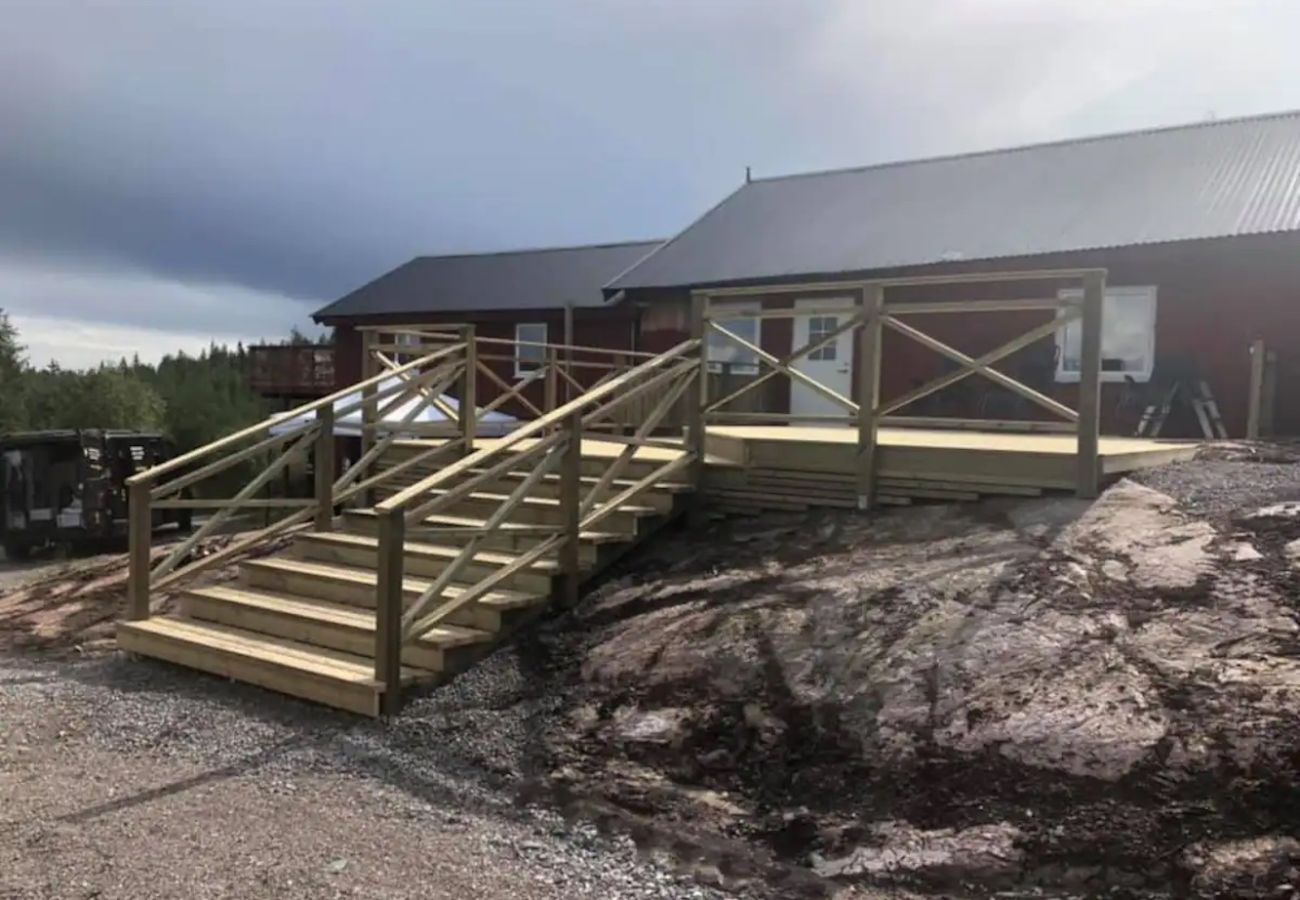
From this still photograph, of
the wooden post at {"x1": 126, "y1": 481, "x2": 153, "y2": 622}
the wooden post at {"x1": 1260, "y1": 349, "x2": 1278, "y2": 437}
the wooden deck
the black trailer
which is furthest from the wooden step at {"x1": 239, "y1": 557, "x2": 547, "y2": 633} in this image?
the black trailer

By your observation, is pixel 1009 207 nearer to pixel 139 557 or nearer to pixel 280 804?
pixel 139 557

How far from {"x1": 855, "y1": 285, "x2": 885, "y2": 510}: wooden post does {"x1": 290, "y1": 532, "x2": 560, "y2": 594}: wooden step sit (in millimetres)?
2047

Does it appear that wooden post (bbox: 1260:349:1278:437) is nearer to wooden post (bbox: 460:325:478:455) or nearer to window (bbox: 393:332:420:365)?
wooden post (bbox: 460:325:478:455)

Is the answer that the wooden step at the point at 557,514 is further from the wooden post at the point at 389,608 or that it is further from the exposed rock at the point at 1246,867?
the exposed rock at the point at 1246,867

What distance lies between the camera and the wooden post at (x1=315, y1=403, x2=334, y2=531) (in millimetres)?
7609

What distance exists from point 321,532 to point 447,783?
3.67 m

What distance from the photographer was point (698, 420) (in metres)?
7.25

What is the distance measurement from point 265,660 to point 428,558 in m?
1.25

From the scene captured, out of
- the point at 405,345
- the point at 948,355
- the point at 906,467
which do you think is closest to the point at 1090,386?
the point at 948,355

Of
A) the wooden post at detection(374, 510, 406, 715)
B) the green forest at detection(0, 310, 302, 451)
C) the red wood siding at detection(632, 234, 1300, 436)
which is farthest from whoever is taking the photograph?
the green forest at detection(0, 310, 302, 451)

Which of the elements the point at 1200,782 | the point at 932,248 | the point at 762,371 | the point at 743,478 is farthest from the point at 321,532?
the point at 932,248

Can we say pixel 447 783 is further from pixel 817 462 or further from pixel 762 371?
pixel 762 371

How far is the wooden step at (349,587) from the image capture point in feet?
19.2

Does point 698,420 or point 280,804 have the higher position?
point 698,420
